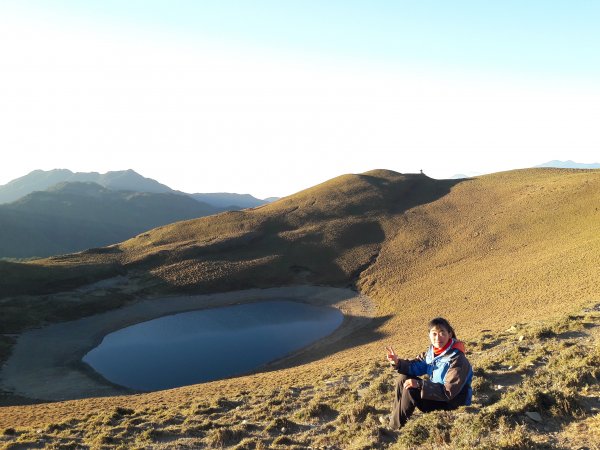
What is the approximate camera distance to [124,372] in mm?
40062

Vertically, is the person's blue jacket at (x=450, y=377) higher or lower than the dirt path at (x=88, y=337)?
higher

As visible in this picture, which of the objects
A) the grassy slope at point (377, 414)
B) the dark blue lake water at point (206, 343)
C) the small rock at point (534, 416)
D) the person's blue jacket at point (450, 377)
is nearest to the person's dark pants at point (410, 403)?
the person's blue jacket at point (450, 377)

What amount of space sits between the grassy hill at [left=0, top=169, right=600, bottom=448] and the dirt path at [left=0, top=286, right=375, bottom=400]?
256 centimetres

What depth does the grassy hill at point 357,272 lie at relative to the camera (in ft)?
56.3

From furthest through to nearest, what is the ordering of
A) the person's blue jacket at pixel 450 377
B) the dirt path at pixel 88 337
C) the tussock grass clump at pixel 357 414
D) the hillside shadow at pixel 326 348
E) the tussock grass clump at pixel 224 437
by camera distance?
the hillside shadow at pixel 326 348 < the dirt path at pixel 88 337 < the tussock grass clump at pixel 357 414 < the tussock grass clump at pixel 224 437 < the person's blue jacket at pixel 450 377

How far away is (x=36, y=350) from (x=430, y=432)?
165 ft

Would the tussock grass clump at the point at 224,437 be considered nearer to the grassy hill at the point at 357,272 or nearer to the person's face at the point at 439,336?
the grassy hill at the point at 357,272

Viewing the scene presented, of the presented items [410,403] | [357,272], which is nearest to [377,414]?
[410,403]

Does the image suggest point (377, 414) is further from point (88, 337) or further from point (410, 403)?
point (88, 337)

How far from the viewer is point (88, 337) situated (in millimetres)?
50281

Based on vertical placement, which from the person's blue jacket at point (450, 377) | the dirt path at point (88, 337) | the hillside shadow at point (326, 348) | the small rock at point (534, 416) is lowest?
the hillside shadow at point (326, 348)

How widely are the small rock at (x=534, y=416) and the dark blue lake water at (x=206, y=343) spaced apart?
108 feet

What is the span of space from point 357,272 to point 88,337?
4324cm

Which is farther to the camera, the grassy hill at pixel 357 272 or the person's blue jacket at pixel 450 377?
the grassy hill at pixel 357 272
